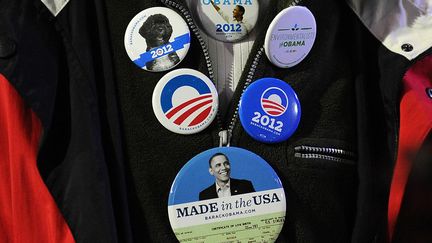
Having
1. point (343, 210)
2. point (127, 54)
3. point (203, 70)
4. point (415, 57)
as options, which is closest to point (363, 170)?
point (343, 210)

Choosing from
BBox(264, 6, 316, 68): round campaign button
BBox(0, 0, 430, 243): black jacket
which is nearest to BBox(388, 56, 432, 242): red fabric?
BBox(0, 0, 430, 243): black jacket

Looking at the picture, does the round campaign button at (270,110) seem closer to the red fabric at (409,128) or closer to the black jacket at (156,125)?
the black jacket at (156,125)

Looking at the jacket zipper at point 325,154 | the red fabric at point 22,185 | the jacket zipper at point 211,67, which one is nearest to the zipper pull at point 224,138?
the jacket zipper at point 211,67

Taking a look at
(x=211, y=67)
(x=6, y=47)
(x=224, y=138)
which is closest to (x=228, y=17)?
(x=211, y=67)

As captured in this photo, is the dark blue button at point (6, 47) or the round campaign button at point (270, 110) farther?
the round campaign button at point (270, 110)

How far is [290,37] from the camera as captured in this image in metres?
0.93

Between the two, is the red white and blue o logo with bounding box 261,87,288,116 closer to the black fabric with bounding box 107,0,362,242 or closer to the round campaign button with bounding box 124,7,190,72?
the black fabric with bounding box 107,0,362,242

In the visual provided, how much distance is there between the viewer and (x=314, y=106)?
0.95 metres

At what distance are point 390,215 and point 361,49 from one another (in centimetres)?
29

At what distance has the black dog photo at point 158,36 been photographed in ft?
2.88

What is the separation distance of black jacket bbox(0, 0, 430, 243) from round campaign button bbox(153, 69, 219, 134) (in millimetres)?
15

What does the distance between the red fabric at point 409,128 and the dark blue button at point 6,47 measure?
619mm

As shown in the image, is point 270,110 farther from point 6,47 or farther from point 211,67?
point 6,47

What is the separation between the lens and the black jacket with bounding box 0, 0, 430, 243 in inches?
32.4
